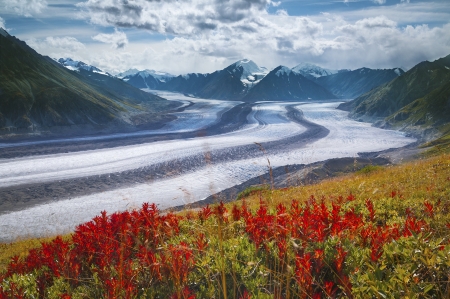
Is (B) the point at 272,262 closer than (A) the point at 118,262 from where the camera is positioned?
Yes

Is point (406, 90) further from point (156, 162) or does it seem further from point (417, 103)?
point (156, 162)

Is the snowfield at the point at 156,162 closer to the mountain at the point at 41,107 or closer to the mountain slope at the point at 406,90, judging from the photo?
the mountain at the point at 41,107

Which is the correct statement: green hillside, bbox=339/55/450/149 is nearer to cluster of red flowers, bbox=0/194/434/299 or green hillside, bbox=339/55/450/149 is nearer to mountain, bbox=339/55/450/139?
mountain, bbox=339/55/450/139

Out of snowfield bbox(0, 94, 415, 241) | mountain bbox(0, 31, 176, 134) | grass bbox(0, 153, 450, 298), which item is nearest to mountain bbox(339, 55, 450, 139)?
snowfield bbox(0, 94, 415, 241)

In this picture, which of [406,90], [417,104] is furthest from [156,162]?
[406,90]

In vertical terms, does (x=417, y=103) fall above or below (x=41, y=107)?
below

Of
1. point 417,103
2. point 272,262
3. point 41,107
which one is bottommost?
point 272,262

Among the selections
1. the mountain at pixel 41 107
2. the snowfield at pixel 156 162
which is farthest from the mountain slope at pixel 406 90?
the mountain at pixel 41 107
